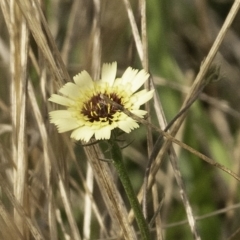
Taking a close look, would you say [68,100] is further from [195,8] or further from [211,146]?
[195,8]

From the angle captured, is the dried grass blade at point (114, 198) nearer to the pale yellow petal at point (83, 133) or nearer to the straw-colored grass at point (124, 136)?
the straw-colored grass at point (124, 136)

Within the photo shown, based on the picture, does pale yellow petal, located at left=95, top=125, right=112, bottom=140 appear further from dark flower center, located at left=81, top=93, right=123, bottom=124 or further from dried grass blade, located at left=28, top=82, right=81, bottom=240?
dried grass blade, located at left=28, top=82, right=81, bottom=240

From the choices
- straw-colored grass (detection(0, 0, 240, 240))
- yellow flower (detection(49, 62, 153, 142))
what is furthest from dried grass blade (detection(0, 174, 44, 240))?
yellow flower (detection(49, 62, 153, 142))

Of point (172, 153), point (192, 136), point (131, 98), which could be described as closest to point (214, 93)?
point (192, 136)

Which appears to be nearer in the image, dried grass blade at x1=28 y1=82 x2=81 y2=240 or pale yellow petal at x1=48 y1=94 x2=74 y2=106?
pale yellow petal at x1=48 y1=94 x2=74 y2=106

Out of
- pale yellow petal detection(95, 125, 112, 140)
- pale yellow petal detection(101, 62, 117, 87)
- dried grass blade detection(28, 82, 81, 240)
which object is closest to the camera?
pale yellow petal detection(95, 125, 112, 140)

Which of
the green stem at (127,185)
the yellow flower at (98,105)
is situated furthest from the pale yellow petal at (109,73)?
the green stem at (127,185)

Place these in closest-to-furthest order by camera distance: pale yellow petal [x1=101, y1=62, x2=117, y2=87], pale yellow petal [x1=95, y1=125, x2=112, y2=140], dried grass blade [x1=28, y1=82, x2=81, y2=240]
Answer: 1. pale yellow petal [x1=95, y1=125, x2=112, y2=140]
2. pale yellow petal [x1=101, y1=62, x2=117, y2=87]
3. dried grass blade [x1=28, y1=82, x2=81, y2=240]

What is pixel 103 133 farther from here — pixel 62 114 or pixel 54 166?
pixel 54 166
